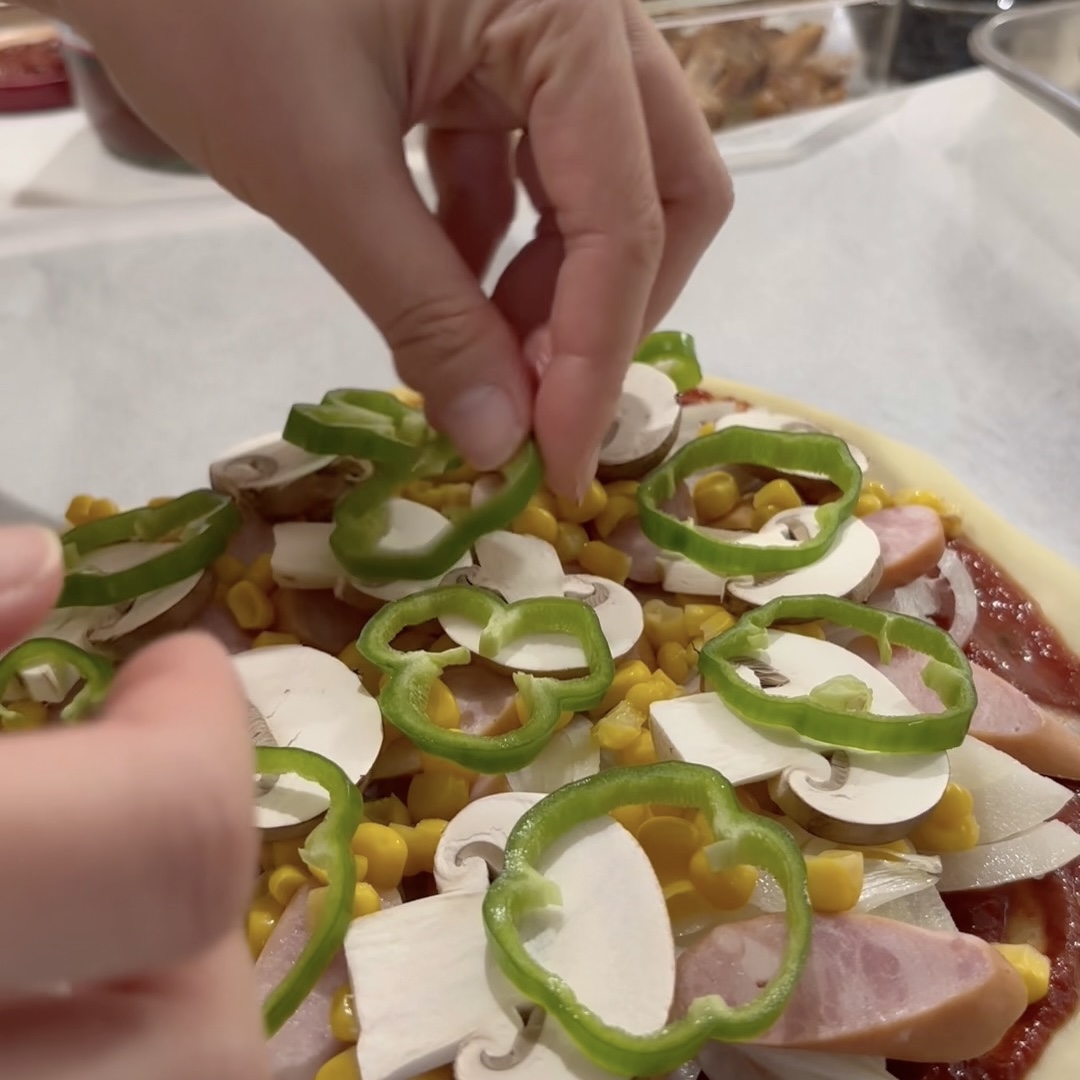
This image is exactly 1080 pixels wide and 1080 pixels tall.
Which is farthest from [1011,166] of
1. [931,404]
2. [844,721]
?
[844,721]

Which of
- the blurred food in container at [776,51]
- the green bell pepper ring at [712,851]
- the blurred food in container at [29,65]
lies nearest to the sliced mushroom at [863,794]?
the green bell pepper ring at [712,851]

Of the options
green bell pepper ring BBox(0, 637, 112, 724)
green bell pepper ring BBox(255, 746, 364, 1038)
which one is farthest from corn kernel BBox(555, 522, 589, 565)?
green bell pepper ring BBox(0, 637, 112, 724)

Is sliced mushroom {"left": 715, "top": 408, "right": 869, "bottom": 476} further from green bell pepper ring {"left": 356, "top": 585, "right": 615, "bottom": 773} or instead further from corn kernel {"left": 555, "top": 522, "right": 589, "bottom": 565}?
green bell pepper ring {"left": 356, "top": 585, "right": 615, "bottom": 773}

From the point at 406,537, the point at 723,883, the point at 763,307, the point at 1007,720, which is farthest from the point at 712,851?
the point at 763,307

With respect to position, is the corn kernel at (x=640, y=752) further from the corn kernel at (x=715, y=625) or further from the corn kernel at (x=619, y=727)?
the corn kernel at (x=715, y=625)

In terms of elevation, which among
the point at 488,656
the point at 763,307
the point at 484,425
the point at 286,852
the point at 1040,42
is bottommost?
the point at 763,307

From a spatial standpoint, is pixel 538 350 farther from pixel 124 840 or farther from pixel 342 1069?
pixel 124 840
